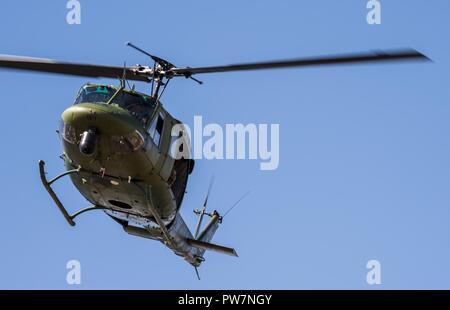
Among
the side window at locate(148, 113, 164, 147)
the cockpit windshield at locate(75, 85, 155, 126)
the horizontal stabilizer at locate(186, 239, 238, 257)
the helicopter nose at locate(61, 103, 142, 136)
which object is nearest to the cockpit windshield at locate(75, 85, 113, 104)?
the cockpit windshield at locate(75, 85, 155, 126)

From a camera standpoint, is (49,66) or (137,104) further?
(49,66)

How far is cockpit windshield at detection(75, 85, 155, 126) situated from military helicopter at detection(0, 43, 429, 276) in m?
0.02

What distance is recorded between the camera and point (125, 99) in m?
16.1

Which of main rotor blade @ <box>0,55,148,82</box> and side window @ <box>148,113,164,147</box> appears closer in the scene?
side window @ <box>148,113,164,147</box>

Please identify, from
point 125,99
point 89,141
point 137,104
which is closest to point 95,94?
point 125,99

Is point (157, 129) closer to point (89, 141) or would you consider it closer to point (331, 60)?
point (89, 141)

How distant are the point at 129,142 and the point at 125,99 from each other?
1028mm

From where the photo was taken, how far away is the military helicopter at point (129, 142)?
15.2m

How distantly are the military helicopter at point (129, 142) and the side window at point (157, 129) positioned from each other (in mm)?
18

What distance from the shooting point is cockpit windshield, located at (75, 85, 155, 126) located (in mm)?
16000

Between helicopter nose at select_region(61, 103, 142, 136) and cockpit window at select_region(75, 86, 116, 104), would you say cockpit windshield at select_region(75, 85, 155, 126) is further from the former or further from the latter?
helicopter nose at select_region(61, 103, 142, 136)

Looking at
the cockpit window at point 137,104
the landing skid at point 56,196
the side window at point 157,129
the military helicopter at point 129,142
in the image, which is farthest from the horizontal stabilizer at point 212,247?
the cockpit window at point 137,104
